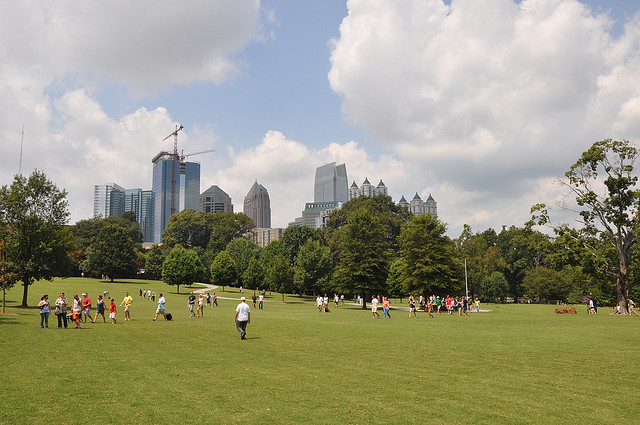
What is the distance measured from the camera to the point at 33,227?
40.3m

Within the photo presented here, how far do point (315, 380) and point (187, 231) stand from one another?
13272 cm

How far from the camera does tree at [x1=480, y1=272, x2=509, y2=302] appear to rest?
92.3 metres

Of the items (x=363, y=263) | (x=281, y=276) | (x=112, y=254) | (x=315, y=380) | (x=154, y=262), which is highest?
(x=112, y=254)

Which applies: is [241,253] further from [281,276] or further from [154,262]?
[281,276]

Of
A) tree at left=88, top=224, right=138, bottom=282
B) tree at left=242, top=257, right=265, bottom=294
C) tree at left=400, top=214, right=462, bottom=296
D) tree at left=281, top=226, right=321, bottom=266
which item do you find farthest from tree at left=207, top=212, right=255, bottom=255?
tree at left=400, top=214, right=462, bottom=296

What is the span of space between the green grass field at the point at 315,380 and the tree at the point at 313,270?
50419mm

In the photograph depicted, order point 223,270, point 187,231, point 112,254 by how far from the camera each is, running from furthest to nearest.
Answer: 1. point 187,231
2. point 112,254
3. point 223,270

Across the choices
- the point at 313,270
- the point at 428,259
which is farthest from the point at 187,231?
the point at 428,259

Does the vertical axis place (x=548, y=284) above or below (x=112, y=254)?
below

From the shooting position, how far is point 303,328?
83.9ft

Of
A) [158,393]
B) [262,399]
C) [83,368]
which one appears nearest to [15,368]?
[83,368]

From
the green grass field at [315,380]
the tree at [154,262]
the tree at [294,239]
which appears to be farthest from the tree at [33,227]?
the tree at [154,262]

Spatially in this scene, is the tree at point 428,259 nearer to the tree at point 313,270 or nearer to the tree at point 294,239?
the tree at point 313,270

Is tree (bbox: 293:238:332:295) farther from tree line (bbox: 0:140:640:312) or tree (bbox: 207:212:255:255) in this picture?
tree (bbox: 207:212:255:255)
